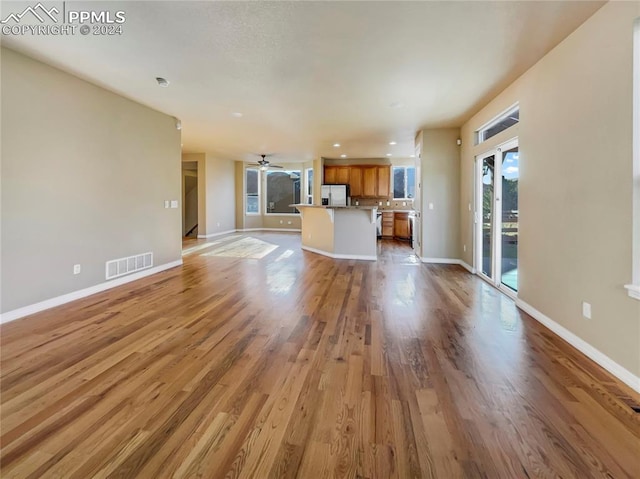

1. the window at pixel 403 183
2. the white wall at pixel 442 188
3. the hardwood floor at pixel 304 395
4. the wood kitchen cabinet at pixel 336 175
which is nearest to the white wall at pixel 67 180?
the hardwood floor at pixel 304 395

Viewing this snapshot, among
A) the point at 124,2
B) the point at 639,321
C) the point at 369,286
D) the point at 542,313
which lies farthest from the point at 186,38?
the point at 542,313

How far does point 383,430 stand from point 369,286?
2.96m

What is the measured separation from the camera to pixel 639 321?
1982mm

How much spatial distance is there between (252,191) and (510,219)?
9.86 metres

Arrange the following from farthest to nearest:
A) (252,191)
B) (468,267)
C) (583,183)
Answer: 1. (252,191)
2. (468,267)
3. (583,183)

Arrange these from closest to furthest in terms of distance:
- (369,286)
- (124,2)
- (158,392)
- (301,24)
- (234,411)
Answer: (234,411) < (158,392) < (124,2) < (301,24) < (369,286)

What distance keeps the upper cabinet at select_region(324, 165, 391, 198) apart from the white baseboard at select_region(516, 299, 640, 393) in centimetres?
702

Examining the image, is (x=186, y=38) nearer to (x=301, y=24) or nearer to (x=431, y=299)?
(x=301, y=24)

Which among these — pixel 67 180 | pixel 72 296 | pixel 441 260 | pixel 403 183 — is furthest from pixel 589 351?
pixel 403 183

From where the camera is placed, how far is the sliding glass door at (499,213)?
13.3ft

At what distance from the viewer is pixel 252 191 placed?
1234 cm

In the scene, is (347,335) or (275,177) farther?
(275,177)

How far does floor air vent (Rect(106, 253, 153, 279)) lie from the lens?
435 cm

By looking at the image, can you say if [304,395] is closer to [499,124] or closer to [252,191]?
[499,124]
